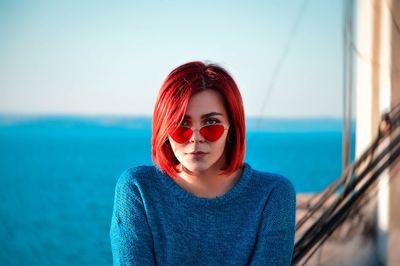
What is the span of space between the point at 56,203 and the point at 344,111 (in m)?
25.7

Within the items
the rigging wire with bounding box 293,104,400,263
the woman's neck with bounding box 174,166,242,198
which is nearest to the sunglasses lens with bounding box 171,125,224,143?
the woman's neck with bounding box 174,166,242,198

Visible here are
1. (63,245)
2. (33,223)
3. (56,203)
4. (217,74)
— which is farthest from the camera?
(56,203)

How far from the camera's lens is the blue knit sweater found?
1188 mm

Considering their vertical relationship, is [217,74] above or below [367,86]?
below

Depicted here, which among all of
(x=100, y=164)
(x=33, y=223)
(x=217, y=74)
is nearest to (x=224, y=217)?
(x=217, y=74)

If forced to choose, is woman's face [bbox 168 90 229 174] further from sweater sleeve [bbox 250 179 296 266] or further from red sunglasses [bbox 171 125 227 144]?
sweater sleeve [bbox 250 179 296 266]

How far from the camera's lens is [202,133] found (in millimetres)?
1176

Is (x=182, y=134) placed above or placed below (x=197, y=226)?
above

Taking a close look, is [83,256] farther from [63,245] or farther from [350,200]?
[350,200]

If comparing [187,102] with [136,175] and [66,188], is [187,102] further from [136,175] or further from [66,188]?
[66,188]

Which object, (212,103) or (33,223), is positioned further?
(33,223)

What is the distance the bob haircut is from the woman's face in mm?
18

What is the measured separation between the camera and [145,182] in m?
1.24

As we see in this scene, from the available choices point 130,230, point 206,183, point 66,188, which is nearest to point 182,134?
point 206,183
